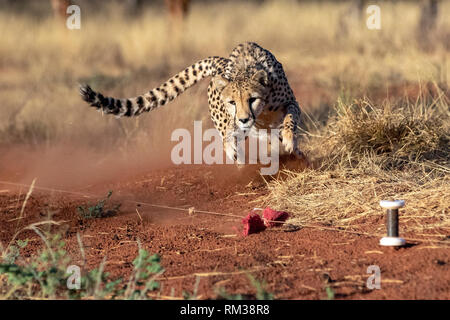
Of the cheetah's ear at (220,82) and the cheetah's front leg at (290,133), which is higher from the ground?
the cheetah's ear at (220,82)

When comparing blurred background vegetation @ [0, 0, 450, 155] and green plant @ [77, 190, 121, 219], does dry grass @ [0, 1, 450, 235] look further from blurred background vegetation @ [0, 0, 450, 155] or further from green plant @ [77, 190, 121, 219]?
green plant @ [77, 190, 121, 219]

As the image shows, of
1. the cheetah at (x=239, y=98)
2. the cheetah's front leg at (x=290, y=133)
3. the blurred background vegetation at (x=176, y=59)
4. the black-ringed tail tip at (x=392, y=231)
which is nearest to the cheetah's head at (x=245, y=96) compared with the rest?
the cheetah at (x=239, y=98)

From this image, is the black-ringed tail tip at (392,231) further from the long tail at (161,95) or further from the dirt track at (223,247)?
the long tail at (161,95)

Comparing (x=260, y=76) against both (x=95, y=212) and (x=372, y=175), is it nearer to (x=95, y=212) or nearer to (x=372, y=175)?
(x=372, y=175)

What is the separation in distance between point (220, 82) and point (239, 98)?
0.33 meters

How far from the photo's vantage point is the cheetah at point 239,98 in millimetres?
6426

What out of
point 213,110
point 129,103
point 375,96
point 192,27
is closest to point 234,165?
point 213,110

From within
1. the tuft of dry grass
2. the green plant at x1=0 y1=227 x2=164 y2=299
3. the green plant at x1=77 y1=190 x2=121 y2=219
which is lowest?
the green plant at x1=0 y1=227 x2=164 y2=299

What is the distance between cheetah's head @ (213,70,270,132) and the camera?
6383 millimetres

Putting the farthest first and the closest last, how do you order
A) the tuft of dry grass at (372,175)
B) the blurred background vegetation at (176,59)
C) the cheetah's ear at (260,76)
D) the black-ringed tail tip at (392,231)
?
1. the blurred background vegetation at (176,59)
2. the cheetah's ear at (260,76)
3. the tuft of dry grass at (372,175)
4. the black-ringed tail tip at (392,231)

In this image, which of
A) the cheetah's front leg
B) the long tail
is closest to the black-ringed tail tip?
the cheetah's front leg

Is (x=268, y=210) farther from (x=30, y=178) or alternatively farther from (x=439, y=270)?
(x=30, y=178)

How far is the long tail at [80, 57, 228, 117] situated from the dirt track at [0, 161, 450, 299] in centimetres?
76

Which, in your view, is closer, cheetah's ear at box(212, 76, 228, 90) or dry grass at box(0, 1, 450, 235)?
dry grass at box(0, 1, 450, 235)
